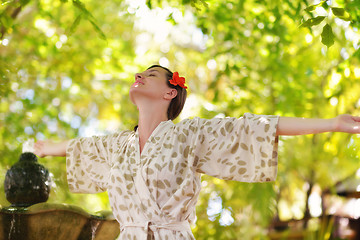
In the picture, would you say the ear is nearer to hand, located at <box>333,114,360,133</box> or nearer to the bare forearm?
the bare forearm

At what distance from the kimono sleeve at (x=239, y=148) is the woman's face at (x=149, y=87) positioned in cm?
30

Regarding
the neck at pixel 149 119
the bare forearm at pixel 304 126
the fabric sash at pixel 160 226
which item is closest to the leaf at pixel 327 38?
the bare forearm at pixel 304 126

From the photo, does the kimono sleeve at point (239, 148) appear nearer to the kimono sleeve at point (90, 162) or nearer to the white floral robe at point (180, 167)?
the white floral robe at point (180, 167)

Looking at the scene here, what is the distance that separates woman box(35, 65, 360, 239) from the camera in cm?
213

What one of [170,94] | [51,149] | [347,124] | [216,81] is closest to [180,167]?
[170,94]

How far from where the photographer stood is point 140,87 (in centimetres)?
244

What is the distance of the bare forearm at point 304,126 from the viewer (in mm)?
1949

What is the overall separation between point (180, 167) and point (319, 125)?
0.69 m

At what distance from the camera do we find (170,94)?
254 cm

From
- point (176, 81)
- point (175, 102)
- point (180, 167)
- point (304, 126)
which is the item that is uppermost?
point (176, 81)

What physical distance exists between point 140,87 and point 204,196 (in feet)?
10.3

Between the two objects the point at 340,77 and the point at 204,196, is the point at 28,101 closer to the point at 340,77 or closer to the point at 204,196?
the point at 204,196

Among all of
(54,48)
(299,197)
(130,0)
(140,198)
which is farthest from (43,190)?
(299,197)

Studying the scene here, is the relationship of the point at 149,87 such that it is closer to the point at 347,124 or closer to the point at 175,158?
the point at 175,158
